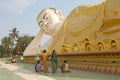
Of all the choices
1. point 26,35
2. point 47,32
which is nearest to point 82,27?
point 47,32

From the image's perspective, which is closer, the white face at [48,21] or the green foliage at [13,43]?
the white face at [48,21]

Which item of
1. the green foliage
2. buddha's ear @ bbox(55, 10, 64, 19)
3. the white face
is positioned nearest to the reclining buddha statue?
the white face

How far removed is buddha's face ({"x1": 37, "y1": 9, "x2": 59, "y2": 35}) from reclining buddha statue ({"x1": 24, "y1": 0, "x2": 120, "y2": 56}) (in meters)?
0.39

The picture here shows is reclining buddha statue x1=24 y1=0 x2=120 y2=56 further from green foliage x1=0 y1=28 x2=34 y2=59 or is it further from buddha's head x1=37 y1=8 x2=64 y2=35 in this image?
green foliage x1=0 y1=28 x2=34 y2=59

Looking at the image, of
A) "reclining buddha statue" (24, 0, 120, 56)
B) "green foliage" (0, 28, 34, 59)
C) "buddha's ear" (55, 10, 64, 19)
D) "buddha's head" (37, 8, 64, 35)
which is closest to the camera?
"reclining buddha statue" (24, 0, 120, 56)

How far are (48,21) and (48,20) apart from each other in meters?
0.09

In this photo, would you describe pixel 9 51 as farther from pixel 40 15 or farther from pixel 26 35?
pixel 40 15

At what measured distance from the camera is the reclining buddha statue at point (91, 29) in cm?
1117

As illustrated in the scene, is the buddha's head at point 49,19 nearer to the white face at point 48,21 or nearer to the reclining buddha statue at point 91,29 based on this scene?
the white face at point 48,21

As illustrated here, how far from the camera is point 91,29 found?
42.4ft

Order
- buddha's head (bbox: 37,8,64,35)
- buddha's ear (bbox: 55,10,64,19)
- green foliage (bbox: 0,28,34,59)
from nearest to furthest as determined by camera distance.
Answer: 1. buddha's head (bbox: 37,8,64,35)
2. buddha's ear (bbox: 55,10,64,19)
3. green foliage (bbox: 0,28,34,59)

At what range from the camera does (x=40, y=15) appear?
20750 mm

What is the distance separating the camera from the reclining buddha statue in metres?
11.2

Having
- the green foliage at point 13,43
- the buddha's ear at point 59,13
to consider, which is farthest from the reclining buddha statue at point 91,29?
the green foliage at point 13,43
